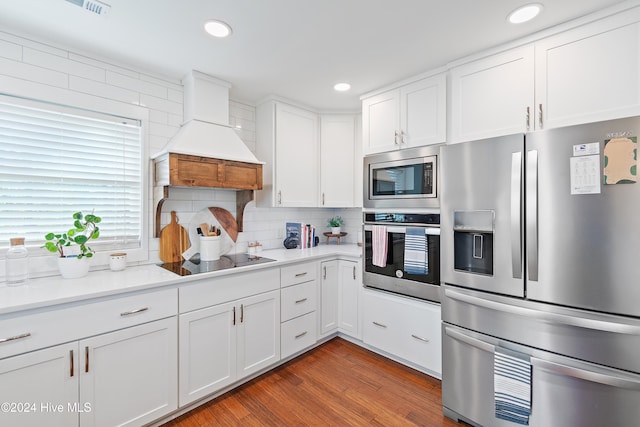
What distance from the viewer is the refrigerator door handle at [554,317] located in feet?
4.36

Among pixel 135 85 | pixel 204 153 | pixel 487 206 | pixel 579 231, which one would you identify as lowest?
pixel 579 231

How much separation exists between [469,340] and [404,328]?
71 cm

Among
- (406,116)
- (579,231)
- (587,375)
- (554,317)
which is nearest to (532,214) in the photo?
(579,231)

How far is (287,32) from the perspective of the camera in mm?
1820

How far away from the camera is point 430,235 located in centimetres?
221

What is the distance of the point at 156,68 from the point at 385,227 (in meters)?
2.23

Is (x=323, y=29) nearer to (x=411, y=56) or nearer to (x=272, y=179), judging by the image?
(x=411, y=56)

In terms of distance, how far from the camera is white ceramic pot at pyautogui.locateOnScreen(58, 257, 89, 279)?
1.83 metres

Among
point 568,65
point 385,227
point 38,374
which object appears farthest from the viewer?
point 385,227

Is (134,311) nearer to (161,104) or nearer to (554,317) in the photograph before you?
(161,104)

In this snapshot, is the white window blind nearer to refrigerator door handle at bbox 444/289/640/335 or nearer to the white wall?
the white wall

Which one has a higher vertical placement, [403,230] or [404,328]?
[403,230]

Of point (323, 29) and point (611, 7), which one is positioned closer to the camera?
point (611, 7)

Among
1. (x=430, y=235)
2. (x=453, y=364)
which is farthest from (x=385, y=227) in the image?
(x=453, y=364)
